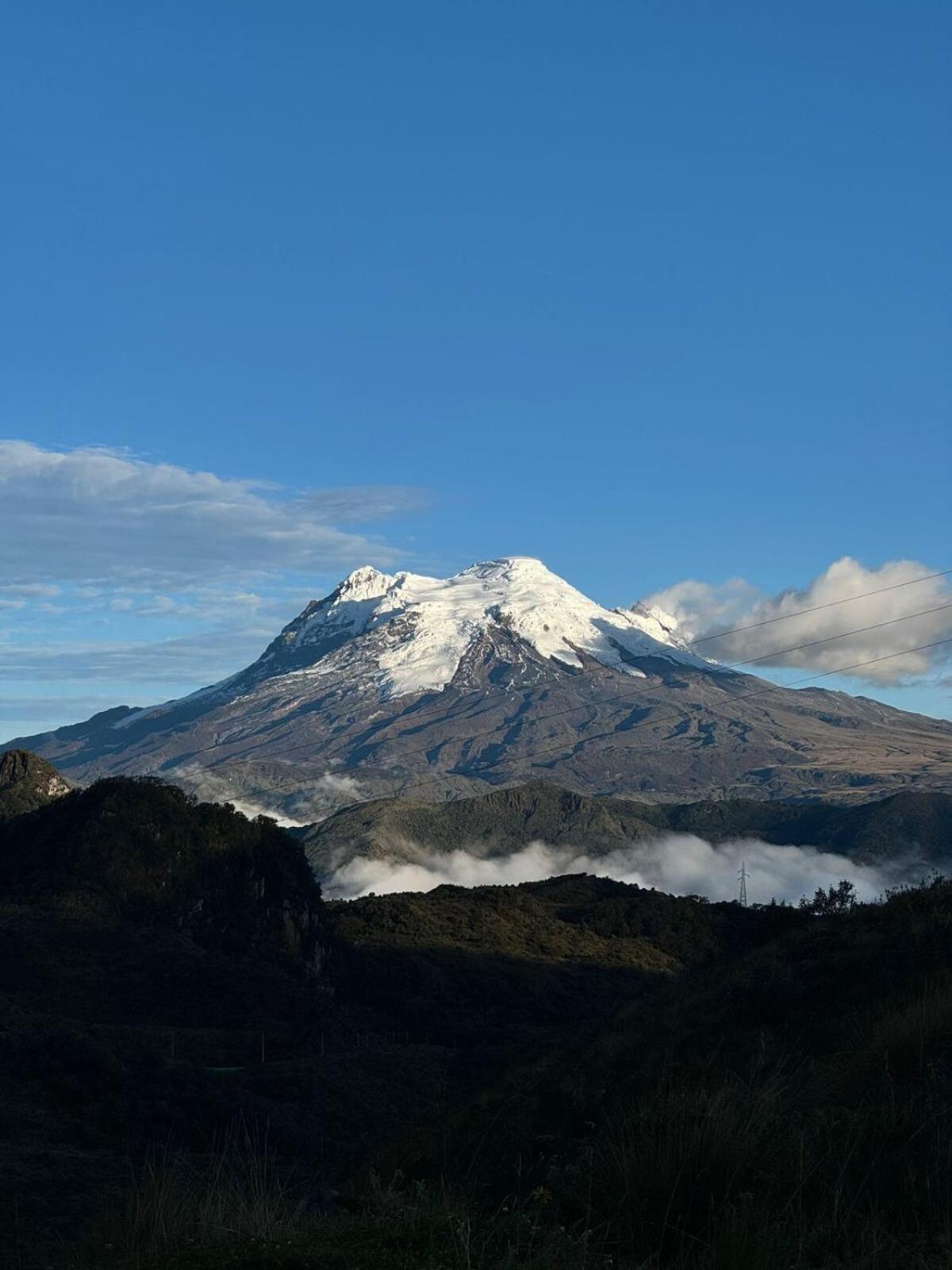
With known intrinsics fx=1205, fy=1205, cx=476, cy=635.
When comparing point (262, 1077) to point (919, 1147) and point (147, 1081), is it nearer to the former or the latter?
point (147, 1081)

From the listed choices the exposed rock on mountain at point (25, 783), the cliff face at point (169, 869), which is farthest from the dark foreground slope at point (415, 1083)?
the exposed rock on mountain at point (25, 783)

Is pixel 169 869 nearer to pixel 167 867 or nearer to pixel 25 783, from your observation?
pixel 167 867

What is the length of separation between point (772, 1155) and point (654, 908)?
412 feet

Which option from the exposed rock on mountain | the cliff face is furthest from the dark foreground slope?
the exposed rock on mountain

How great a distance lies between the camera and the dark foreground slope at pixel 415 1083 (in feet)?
26.3

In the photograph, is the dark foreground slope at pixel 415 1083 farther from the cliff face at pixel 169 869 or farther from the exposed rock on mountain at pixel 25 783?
the exposed rock on mountain at pixel 25 783

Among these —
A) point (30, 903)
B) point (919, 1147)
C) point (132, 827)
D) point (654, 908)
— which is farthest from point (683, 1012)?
point (654, 908)

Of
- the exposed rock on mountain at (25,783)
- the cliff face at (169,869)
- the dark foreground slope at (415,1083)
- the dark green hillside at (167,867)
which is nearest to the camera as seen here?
the dark foreground slope at (415,1083)

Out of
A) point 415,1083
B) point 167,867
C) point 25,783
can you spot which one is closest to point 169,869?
point 167,867

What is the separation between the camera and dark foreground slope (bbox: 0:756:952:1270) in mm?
8016

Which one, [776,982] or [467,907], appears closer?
[776,982]

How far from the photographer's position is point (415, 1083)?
52406mm

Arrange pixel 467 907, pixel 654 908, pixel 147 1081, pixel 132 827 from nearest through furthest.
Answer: pixel 147 1081 < pixel 132 827 < pixel 467 907 < pixel 654 908

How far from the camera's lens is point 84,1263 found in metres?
8.50
